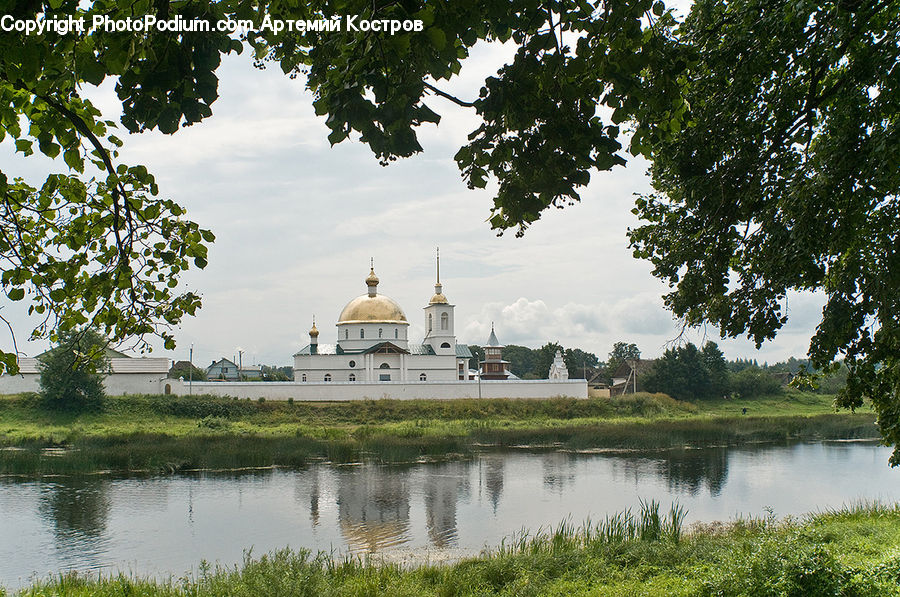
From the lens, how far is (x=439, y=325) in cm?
4881

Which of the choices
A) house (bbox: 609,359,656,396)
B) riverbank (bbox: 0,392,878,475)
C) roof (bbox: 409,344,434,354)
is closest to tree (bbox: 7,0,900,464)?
riverbank (bbox: 0,392,878,475)

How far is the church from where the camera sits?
45688 millimetres

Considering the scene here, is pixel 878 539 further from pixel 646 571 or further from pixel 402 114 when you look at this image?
pixel 402 114

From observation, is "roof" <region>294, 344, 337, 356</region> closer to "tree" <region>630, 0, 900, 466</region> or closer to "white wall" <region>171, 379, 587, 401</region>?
"white wall" <region>171, 379, 587, 401</region>

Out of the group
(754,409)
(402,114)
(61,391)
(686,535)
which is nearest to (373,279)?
(61,391)

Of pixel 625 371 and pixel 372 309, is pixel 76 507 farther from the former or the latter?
pixel 625 371

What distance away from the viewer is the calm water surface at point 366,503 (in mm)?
11836

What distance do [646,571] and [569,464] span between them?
1417cm

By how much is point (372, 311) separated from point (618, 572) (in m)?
40.9

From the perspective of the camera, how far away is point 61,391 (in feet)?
103

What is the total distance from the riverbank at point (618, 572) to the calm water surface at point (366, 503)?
2.26 m

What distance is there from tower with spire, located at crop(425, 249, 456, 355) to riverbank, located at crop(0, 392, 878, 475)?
29.2ft

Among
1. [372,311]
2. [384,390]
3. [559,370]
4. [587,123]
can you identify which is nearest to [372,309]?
[372,311]

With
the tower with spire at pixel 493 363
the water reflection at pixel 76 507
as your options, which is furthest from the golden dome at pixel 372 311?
the water reflection at pixel 76 507
